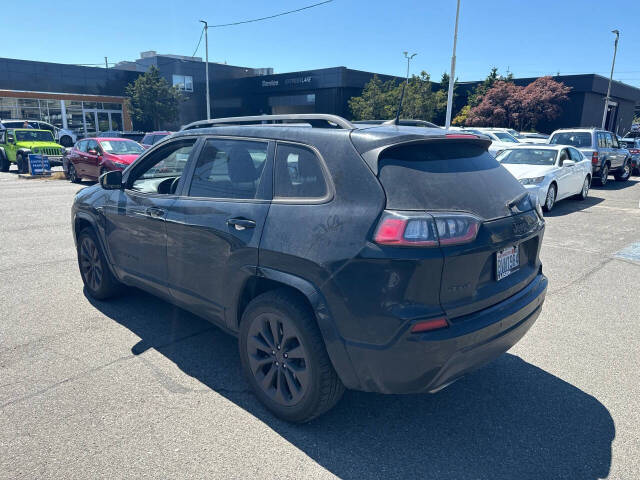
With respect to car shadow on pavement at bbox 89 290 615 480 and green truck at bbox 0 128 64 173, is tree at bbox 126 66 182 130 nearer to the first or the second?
green truck at bbox 0 128 64 173

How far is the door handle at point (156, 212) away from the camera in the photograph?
3.73m

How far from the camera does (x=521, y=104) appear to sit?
1487 inches

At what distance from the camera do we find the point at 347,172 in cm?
268

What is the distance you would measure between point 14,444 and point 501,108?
134ft

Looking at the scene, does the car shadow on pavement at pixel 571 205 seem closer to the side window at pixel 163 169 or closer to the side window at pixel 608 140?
the side window at pixel 608 140

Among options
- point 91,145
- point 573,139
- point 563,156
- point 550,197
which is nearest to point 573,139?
point 573,139

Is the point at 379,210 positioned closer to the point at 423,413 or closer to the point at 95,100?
the point at 423,413

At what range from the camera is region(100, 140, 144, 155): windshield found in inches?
599

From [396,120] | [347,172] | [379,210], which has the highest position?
[396,120]

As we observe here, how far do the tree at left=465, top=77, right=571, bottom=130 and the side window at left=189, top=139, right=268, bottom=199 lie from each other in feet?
128

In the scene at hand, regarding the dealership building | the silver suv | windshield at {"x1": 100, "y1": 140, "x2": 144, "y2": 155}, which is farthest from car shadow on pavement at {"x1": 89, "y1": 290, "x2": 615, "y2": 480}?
the dealership building

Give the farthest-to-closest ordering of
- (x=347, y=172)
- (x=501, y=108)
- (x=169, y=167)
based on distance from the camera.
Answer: (x=501, y=108), (x=169, y=167), (x=347, y=172)

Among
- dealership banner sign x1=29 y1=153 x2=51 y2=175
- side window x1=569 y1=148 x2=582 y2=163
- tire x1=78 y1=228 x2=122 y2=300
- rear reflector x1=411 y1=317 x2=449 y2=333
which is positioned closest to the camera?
rear reflector x1=411 y1=317 x2=449 y2=333

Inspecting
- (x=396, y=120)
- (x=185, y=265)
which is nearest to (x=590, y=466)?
(x=396, y=120)
